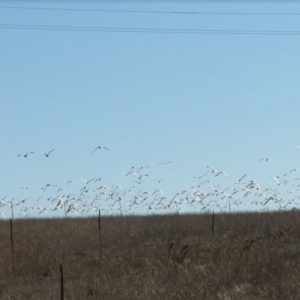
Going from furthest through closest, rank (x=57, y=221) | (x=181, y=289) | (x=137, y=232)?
(x=57, y=221), (x=137, y=232), (x=181, y=289)

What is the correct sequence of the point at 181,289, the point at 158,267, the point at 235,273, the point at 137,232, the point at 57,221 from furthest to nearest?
1. the point at 57,221
2. the point at 137,232
3. the point at 158,267
4. the point at 235,273
5. the point at 181,289

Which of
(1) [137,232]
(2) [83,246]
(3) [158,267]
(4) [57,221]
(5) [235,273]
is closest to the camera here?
(5) [235,273]

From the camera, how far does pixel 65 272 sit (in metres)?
15.5

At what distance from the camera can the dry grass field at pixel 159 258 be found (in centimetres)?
1258

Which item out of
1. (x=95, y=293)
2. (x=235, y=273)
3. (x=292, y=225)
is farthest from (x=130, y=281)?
(x=292, y=225)

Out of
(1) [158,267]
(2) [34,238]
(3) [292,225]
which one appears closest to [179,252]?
(1) [158,267]

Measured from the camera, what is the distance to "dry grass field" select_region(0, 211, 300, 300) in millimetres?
12578

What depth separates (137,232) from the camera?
2169cm

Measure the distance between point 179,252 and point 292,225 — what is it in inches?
205

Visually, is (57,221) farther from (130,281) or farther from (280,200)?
(130,281)

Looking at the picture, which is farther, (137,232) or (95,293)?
(137,232)

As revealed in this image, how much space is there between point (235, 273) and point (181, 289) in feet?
5.33

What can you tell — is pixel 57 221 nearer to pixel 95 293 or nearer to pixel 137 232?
pixel 137 232

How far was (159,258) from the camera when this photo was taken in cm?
1625
